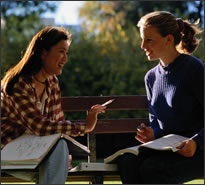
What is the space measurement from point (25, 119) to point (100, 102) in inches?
38.4

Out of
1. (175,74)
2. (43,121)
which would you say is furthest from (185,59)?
(43,121)

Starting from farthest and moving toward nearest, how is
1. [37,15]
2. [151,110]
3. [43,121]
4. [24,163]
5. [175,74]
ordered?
[37,15] < [151,110] < [175,74] < [43,121] < [24,163]

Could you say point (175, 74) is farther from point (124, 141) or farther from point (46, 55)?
point (124, 141)

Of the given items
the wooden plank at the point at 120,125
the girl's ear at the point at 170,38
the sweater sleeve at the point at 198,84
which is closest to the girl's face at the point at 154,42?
the girl's ear at the point at 170,38

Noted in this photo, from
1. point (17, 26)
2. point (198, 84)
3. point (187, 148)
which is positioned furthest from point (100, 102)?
point (17, 26)

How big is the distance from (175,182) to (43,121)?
87cm

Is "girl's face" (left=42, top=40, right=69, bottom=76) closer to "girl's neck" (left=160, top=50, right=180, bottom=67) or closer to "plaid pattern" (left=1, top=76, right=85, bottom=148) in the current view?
"plaid pattern" (left=1, top=76, right=85, bottom=148)

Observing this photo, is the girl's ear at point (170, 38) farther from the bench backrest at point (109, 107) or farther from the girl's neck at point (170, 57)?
the bench backrest at point (109, 107)

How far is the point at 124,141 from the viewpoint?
13.6 feet

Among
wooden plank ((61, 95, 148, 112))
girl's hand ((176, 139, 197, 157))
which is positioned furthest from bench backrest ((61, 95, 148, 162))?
girl's hand ((176, 139, 197, 157))

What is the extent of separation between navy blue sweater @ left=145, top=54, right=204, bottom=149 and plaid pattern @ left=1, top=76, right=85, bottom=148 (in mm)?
548

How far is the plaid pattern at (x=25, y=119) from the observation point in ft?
9.09

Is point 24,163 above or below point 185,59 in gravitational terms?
below

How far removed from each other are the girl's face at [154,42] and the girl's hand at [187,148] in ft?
2.24
